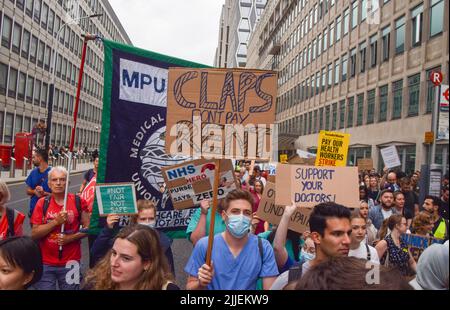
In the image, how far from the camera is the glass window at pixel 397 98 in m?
23.7

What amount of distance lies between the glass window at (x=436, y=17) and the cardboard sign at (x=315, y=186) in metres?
17.9

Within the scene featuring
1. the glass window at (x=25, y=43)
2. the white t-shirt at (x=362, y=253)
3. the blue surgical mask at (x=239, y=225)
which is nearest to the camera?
the blue surgical mask at (x=239, y=225)

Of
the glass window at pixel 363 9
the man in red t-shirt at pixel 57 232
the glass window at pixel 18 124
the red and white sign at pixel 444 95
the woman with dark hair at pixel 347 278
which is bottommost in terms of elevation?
the man in red t-shirt at pixel 57 232

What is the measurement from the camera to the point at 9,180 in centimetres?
2061

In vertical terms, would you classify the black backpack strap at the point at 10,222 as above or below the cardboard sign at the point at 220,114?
below

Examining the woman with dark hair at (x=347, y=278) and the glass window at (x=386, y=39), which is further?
the glass window at (x=386, y=39)

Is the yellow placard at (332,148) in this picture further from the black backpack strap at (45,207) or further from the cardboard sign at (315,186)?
the black backpack strap at (45,207)

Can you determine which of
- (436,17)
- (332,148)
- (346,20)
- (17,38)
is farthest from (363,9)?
(332,148)

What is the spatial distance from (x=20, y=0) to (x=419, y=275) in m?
36.7

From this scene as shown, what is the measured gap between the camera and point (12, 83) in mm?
34375

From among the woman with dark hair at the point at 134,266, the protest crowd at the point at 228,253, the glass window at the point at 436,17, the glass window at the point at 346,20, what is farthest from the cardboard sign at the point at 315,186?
the glass window at the point at 346,20

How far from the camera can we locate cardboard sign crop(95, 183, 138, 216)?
13.3 ft

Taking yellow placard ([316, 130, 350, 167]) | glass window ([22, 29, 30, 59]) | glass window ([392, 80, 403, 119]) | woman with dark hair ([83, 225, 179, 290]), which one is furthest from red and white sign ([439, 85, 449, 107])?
glass window ([22, 29, 30, 59])
